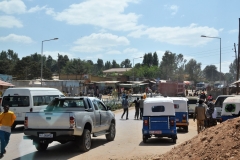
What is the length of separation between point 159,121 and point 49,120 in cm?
470

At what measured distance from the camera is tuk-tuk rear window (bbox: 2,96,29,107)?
59.8ft

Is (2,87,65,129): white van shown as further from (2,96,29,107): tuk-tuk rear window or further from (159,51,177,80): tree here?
(159,51,177,80): tree

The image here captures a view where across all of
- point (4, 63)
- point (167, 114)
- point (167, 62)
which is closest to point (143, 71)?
point (167, 62)

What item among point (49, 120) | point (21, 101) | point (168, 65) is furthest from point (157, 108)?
point (168, 65)

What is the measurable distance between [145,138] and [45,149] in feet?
12.8

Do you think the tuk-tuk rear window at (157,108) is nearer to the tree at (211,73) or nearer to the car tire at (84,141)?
the car tire at (84,141)

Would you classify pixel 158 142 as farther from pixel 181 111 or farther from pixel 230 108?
pixel 181 111

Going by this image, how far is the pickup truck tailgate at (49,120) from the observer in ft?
35.8

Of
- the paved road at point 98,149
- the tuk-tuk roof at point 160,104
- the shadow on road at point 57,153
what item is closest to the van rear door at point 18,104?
the paved road at point 98,149

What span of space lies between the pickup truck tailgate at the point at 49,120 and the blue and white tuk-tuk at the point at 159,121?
398cm

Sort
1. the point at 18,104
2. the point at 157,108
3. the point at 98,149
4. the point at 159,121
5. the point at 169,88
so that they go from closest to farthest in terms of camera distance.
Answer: the point at 98,149
the point at 159,121
the point at 157,108
the point at 18,104
the point at 169,88

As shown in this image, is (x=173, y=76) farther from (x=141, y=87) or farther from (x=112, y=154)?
(x=112, y=154)

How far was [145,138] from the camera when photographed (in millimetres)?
13867

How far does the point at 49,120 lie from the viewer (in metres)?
11.1
